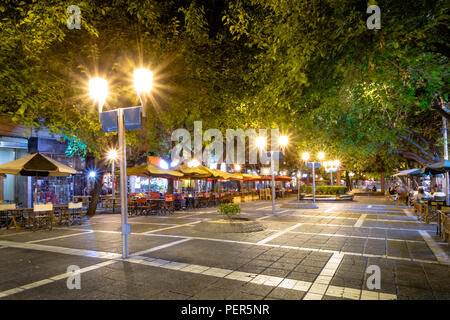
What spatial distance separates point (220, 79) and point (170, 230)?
5.73m

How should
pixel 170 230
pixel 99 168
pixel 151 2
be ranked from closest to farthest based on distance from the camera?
pixel 151 2, pixel 170 230, pixel 99 168

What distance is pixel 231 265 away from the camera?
5.53 meters

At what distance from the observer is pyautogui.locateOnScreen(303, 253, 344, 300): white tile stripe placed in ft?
13.3

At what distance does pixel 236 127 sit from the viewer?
460 inches

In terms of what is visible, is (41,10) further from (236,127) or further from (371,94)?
(371,94)

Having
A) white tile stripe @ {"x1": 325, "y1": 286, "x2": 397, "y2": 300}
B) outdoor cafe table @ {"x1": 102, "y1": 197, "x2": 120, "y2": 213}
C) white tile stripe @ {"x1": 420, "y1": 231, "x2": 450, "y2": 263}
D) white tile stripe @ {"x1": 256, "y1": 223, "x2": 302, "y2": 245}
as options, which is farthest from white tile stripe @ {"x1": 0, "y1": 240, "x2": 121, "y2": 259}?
outdoor cafe table @ {"x1": 102, "y1": 197, "x2": 120, "y2": 213}

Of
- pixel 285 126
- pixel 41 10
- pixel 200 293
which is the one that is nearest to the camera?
pixel 200 293

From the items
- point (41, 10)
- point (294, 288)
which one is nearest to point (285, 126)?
point (294, 288)

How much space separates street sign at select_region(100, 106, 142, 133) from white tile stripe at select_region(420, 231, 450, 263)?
7.20 metres

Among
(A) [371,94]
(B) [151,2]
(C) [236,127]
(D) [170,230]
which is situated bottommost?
(D) [170,230]

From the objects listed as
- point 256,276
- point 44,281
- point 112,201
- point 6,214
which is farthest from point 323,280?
point 112,201

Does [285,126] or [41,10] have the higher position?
[41,10]

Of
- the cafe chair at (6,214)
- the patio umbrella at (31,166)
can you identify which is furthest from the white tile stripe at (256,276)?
the cafe chair at (6,214)
